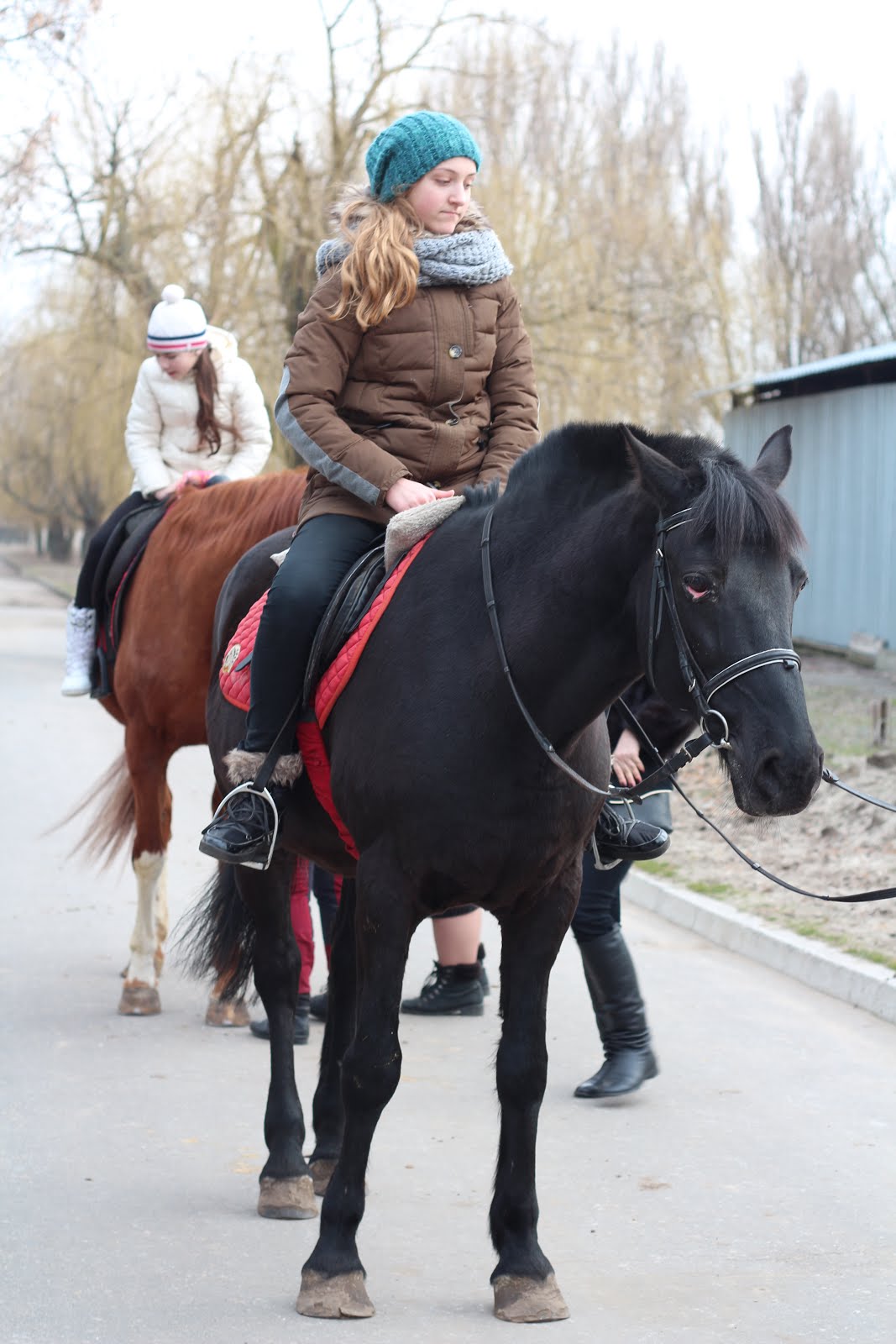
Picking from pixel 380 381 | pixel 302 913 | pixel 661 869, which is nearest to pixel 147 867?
pixel 302 913

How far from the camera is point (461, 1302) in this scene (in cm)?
388

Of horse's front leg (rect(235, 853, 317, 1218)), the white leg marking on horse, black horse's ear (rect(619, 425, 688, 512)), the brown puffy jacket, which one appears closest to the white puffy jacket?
the white leg marking on horse

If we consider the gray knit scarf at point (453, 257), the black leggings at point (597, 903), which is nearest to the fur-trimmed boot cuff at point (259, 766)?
the gray knit scarf at point (453, 257)

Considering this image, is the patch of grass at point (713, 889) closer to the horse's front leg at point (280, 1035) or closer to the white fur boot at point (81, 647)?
the white fur boot at point (81, 647)

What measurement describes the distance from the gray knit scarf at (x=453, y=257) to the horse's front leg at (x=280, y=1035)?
1.70m

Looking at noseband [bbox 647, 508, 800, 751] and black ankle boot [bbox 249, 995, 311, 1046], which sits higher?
noseband [bbox 647, 508, 800, 751]

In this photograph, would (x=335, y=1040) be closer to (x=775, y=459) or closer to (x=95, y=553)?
(x=775, y=459)

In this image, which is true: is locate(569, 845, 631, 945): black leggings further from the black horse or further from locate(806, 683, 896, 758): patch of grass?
locate(806, 683, 896, 758): patch of grass

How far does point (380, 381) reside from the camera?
4.24 metres

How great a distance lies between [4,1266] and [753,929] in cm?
460

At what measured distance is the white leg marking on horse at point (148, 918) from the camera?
6.69m

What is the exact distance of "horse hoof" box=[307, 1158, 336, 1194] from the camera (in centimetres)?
468

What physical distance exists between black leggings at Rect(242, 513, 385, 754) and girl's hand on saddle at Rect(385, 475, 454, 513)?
0.23m

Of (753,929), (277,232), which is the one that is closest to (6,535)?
(277,232)
